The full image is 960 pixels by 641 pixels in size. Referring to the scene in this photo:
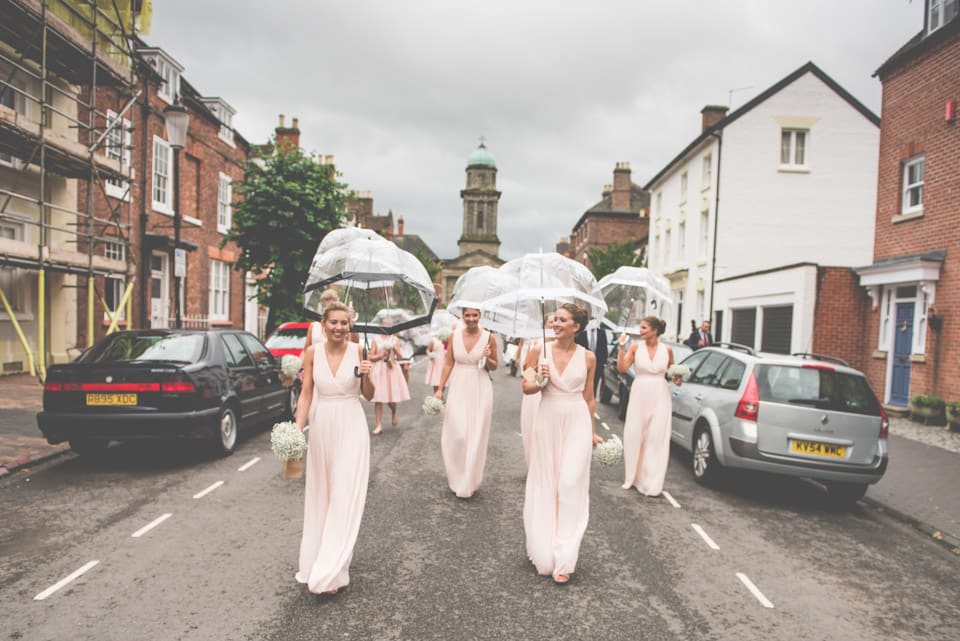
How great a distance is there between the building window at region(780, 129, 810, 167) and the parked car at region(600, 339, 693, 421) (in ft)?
49.9

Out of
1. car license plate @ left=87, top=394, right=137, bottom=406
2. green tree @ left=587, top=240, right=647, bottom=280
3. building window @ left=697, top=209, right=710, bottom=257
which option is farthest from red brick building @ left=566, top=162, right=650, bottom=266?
car license plate @ left=87, top=394, right=137, bottom=406

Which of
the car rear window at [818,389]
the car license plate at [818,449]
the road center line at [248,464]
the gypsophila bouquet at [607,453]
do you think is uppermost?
the car rear window at [818,389]

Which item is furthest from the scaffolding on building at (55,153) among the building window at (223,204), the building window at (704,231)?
the building window at (704,231)

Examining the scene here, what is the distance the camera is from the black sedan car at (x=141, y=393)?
6891 millimetres

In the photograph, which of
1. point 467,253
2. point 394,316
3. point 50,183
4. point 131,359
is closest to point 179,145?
point 50,183

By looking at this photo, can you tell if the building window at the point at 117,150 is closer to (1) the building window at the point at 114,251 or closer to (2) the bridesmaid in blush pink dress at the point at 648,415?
(1) the building window at the point at 114,251

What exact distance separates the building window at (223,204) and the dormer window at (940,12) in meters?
21.4

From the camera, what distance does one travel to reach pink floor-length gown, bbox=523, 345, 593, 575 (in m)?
4.43

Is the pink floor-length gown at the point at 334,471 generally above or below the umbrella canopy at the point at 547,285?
below

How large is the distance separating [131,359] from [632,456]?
5732mm

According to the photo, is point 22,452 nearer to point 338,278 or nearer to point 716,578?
point 338,278

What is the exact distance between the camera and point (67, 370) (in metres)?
7.02

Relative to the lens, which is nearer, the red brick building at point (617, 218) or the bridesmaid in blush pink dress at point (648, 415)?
the bridesmaid in blush pink dress at point (648, 415)

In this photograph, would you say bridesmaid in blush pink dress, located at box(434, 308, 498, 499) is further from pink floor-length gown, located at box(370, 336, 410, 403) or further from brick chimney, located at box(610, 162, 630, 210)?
brick chimney, located at box(610, 162, 630, 210)
